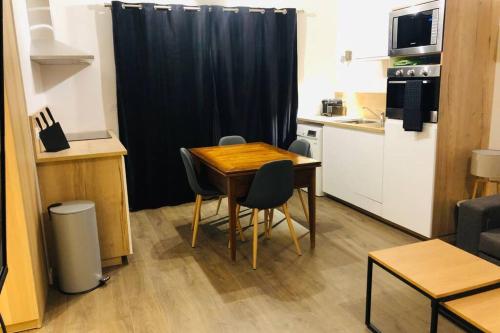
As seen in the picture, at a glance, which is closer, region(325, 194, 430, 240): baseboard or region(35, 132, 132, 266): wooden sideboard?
region(35, 132, 132, 266): wooden sideboard

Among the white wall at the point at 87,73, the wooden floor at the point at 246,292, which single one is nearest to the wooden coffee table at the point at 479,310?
the wooden floor at the point at 246,292

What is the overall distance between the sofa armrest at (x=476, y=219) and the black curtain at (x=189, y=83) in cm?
262

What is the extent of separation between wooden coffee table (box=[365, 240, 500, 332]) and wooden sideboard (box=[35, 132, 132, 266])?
1.91 metres

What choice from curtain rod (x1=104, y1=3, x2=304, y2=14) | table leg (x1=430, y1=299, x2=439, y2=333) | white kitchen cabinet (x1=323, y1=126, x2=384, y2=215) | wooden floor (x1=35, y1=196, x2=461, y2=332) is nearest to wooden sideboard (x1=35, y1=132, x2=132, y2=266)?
wooden floor (x1=35, y1=196, x2=461, y2=332)

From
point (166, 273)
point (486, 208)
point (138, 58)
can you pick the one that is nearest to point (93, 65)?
point (138, 58)

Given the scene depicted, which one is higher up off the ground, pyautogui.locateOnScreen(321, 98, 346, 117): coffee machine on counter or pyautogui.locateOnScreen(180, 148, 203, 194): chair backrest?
pyautogui.locateOnScreen(321, 98, 346, 117): coffee machine on counter

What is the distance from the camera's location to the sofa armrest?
2707mm

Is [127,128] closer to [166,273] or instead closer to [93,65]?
[93,65]

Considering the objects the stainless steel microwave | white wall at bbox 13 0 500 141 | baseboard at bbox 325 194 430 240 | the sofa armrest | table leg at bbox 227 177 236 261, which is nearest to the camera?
the sofa armrest

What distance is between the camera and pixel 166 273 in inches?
120

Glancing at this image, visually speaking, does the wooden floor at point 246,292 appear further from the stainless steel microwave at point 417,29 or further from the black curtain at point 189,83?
the stainless steel microwave at point 417,29

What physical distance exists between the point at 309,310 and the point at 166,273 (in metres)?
1.16

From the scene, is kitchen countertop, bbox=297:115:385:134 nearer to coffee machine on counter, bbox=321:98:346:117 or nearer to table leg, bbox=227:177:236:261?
coffee machine on counter, bbox=321:98:346:117

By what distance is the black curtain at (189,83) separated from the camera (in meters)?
4.25
